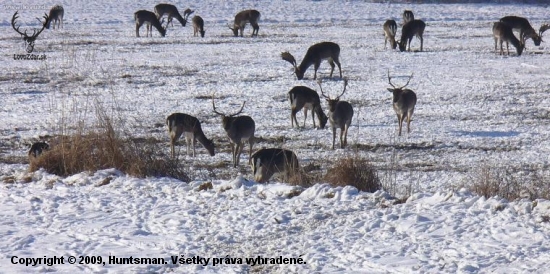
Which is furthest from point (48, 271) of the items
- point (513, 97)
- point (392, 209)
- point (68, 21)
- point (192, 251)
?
point (68, 21)

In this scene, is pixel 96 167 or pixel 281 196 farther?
pixel 96 167

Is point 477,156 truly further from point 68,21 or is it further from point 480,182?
point 68,21

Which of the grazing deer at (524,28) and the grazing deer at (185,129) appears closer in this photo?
the grazing deer at (185,129)

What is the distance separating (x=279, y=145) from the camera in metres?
15.4

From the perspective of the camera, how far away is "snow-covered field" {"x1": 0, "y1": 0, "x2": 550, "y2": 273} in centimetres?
682

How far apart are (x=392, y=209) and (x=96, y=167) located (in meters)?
3.76

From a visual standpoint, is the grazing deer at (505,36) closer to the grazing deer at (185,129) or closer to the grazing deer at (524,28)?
the grazing deer at (524,28)

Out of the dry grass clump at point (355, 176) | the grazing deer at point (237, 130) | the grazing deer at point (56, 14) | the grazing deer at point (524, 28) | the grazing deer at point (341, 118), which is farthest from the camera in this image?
the grazing deer at point (56, 14)

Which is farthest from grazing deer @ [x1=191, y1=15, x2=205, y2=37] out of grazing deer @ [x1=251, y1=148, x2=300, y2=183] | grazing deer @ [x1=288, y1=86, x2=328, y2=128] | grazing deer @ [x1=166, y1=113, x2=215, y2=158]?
grazing deer @ [x1=251, y1=148, x2=300, y2=183]

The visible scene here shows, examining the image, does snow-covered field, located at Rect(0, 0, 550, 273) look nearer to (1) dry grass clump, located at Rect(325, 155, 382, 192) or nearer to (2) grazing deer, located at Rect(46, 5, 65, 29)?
(1) dry grass clump, located at Rect(325, 155, 382, 192)

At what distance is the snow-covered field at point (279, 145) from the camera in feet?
22.4

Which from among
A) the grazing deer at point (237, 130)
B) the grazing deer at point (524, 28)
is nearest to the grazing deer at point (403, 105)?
the grazing deer at point (237, 130)

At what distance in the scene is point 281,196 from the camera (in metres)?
8.45

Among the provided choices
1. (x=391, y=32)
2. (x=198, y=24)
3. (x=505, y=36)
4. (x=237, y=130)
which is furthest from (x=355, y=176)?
(x=198, y=24)
